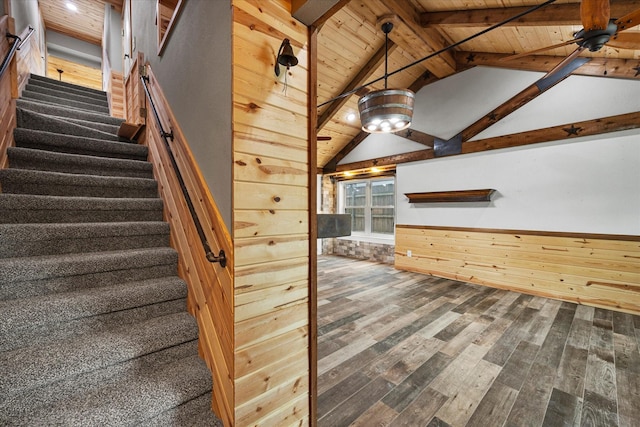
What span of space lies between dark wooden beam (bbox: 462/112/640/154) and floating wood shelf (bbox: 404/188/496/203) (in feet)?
2.42

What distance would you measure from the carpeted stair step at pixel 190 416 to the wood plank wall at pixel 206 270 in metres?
0.04

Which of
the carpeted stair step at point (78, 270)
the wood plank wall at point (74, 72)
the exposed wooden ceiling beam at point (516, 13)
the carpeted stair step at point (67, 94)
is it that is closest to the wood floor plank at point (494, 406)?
the carpeted stair step at point (78, 270)

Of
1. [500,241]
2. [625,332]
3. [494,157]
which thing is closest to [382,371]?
[625,332]

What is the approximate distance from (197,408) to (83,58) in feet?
32.3

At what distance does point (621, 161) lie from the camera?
3162mm

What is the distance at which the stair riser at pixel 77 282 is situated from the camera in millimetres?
1381

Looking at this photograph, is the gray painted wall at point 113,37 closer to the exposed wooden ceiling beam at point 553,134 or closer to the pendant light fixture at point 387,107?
the pendant light fixture at point 387,107

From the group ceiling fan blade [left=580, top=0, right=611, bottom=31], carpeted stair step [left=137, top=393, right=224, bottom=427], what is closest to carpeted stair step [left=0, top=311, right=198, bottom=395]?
carpeted stair step [left=137, top=393, right=224, bottom=427]

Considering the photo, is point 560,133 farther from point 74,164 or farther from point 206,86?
point 74,164

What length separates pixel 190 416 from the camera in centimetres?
126

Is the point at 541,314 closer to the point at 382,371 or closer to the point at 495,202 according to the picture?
the point at 495,202

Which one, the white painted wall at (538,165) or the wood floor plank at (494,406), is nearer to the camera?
the wood floor plank at (494,406)

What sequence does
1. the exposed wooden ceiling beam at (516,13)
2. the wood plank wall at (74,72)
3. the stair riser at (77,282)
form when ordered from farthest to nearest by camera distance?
1. the wood plank wall at (74,72)
2. the exposed wooden ceiling beam at (516,13)
3. the stair riser at (77,282)

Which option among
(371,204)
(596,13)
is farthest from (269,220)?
(371,204)
